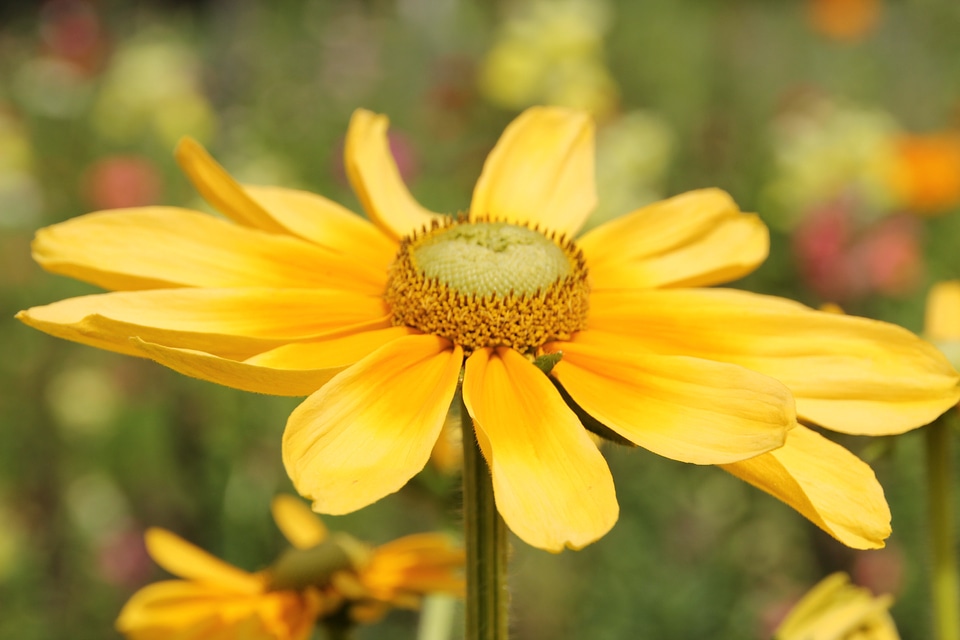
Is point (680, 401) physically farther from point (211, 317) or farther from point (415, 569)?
point (415, 569)

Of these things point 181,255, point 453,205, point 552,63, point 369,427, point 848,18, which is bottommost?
point 369,427

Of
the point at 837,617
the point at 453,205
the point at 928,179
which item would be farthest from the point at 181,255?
the point at 928,179

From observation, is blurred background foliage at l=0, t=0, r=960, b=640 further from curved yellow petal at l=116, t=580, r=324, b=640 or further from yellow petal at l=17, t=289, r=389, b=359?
yellow petal at l=17, t=289, r=389, b=359

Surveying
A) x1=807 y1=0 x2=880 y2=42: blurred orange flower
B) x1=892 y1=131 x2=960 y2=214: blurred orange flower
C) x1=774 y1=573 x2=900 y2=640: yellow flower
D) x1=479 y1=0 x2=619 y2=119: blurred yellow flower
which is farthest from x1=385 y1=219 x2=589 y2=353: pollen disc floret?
x1=807 y1=0 x2=880 y2=42: blurred orange flower

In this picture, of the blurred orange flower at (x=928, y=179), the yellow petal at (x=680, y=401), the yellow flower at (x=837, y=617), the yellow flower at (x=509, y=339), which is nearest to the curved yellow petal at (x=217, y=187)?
the yellow flower at (x=509, y=339)

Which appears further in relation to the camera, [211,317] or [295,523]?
[295,523]

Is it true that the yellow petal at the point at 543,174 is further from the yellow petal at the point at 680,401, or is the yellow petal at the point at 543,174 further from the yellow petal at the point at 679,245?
the yellow petal at the point at 680,401
